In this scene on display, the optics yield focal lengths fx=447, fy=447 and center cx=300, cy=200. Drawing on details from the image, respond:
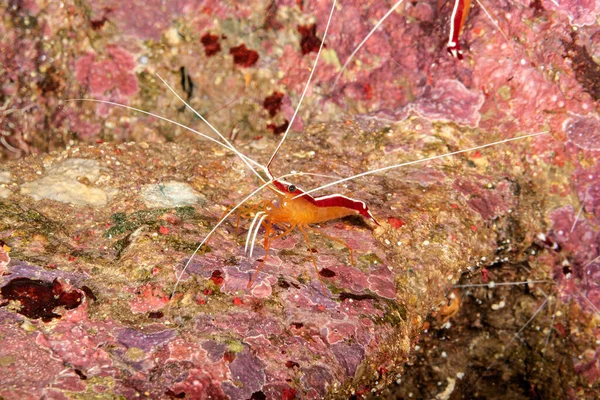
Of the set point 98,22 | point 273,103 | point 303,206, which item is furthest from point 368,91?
point 98,22

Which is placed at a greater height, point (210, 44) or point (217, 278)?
point (210, 44)

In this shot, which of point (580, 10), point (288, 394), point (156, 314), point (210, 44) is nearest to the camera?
point (288, 394)

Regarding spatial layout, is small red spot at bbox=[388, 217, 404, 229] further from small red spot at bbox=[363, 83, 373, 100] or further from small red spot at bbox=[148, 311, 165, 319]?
small red spot at bbox=[148, 311, 165, 319]

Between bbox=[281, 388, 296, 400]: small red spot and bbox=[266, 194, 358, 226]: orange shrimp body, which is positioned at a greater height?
bbox=[266, 194, 358, 226]: orange shrimp body

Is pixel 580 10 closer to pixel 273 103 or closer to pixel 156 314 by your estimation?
pixel 273 103

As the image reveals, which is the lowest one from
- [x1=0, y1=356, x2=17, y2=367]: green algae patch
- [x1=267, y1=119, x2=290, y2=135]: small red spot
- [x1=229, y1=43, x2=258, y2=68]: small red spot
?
[x1=0, y1=356, x2=17, y2=367]: green algae patch

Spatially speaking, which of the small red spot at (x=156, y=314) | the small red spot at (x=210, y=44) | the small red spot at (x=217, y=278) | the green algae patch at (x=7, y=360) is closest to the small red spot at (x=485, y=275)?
the small red spot at (x=217, y=278)

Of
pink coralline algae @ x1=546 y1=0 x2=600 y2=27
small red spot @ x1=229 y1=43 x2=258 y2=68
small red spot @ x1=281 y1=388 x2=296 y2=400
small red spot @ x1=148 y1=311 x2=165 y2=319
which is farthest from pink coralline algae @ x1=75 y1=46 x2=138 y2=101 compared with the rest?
pink coralline algae @ x1=546 y1=0 x2=600 y2=27

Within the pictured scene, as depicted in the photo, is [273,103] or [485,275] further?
[273,103]
